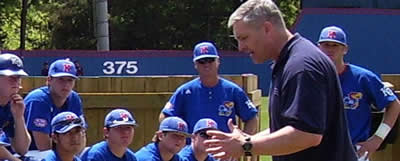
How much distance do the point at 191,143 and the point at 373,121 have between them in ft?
4.85

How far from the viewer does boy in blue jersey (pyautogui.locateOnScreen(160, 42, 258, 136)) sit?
7.50m

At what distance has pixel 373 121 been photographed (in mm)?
7039

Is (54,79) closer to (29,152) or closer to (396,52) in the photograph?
(29,152)

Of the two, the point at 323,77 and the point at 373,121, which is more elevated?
the point at 323,77

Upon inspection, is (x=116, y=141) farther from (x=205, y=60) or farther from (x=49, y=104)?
(x=205, y=60)

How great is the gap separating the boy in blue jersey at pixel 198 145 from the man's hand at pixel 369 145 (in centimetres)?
114

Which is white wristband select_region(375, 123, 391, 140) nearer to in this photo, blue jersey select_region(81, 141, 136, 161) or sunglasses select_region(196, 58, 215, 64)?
sunglasses select_region(196, 58, 215, 64)

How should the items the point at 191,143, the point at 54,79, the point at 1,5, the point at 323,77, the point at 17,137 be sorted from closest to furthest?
1. the point at 323,77
2. the point at 17,137
3. the point at 54,79
4. the point at 191,143
5. the point at 1,5

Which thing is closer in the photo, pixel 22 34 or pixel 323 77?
pixel 323 77

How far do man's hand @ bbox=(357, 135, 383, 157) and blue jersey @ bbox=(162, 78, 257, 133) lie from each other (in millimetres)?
1305

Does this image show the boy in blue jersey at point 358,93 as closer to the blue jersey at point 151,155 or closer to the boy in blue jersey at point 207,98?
the boy in blue jersey at point 207,98

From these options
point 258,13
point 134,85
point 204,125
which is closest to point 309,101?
point 258,13

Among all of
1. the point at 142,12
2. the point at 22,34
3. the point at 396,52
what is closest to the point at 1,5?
the point at 22,34

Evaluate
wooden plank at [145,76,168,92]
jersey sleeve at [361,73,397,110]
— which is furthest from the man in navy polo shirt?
wooden plank at [145,76,168,92]
